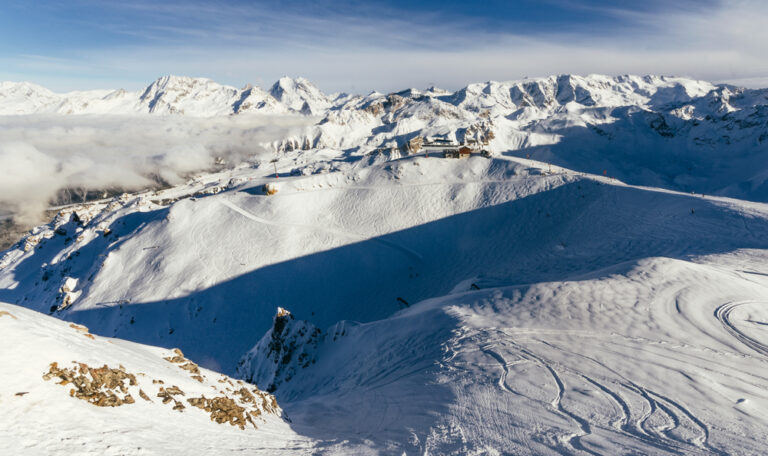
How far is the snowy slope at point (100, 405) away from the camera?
6797 millimetres

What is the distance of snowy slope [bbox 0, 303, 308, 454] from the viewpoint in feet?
22.3

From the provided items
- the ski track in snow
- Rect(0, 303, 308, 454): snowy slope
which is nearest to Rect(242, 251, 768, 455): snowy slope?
the ski track in snow

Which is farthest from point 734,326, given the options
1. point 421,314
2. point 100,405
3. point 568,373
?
point 100,405

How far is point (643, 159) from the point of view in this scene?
95625 millimetres

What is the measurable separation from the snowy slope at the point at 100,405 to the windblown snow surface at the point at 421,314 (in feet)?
0.21

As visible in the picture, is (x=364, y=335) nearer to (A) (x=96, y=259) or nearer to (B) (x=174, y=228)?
(B) (x=174, y=228)

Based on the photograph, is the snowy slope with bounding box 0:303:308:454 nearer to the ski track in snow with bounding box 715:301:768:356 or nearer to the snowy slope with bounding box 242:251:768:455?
the snowy slope with bounding box 242:251:768:455

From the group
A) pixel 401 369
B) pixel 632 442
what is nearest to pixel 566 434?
pixel 632 442

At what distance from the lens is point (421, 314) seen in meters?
19.8

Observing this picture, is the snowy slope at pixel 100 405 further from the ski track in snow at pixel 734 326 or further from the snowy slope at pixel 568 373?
the ski track in snow at pixel 734 326

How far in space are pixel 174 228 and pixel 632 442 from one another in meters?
55.7

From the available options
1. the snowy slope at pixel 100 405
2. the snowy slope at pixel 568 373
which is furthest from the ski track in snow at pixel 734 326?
the snowy slope at pixel 100 405

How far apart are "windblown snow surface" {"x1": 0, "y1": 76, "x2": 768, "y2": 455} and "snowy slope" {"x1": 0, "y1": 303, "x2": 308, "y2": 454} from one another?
6cm

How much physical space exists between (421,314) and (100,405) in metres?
14.6
